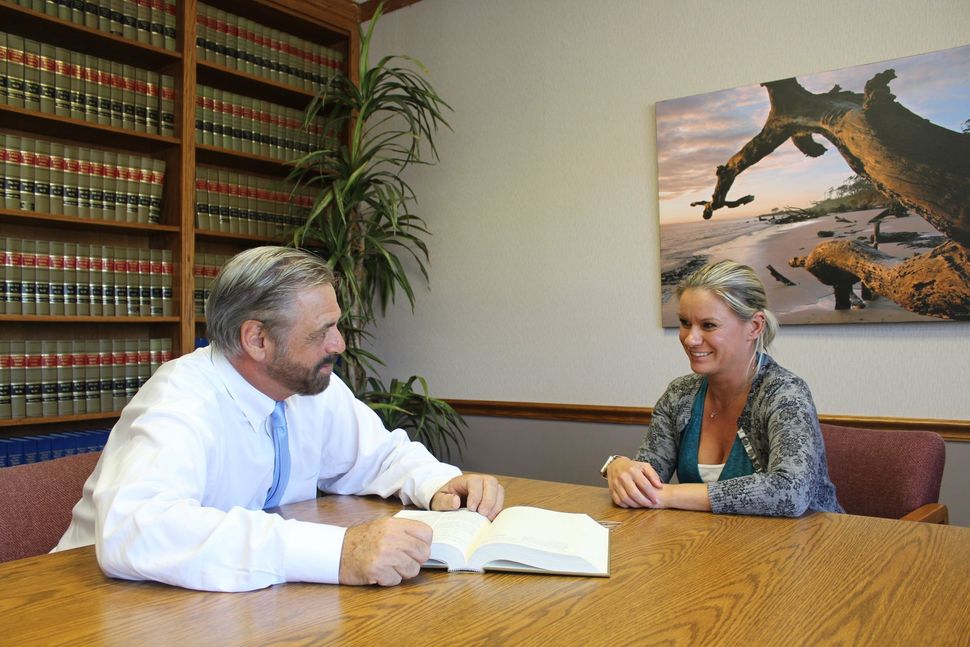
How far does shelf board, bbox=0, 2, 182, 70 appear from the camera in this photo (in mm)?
3139

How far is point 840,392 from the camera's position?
2.92m

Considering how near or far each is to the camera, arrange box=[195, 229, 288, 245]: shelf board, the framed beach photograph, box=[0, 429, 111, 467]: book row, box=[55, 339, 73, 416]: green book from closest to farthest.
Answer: the framed beach photograph
box=[0, 429, 111, 467]: book row
box=[55, 339, 73, 416]: green book
box=[195, 229, 288, 245]: shelf board

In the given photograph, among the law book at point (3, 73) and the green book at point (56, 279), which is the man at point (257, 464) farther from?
the law book at point (3, 73)

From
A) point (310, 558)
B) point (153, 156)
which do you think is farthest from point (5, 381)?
point (310, 558)

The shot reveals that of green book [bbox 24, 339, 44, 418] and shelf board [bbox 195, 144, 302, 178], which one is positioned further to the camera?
shelf board [bbox 195, 144, 302, 178]

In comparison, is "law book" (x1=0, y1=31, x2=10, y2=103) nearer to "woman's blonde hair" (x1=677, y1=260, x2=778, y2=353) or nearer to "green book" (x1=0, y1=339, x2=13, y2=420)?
"green book" (x1=0, y1=339, x2=13, y2=420)

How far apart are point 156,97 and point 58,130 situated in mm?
Answer: 430

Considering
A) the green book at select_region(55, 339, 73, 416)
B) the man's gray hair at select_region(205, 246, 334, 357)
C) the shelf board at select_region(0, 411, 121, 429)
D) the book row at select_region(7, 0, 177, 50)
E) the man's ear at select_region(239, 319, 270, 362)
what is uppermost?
the book row at select_region(7, 0, 177, 50)

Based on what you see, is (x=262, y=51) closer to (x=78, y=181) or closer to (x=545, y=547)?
(x=78, y=181)

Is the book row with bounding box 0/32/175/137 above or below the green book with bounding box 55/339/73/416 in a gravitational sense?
above

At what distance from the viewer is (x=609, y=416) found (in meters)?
3.43

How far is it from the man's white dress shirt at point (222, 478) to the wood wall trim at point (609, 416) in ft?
5.56

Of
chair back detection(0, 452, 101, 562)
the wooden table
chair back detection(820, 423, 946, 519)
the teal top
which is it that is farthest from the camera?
the teal top

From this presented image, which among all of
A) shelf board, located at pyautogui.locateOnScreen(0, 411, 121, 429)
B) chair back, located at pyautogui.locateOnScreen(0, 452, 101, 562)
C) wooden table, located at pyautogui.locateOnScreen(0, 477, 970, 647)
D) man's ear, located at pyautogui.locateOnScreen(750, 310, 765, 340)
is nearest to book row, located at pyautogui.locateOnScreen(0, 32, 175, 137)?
shelf board, located at pyautogui.locateOnScreen(0, 411, 121, 429)
